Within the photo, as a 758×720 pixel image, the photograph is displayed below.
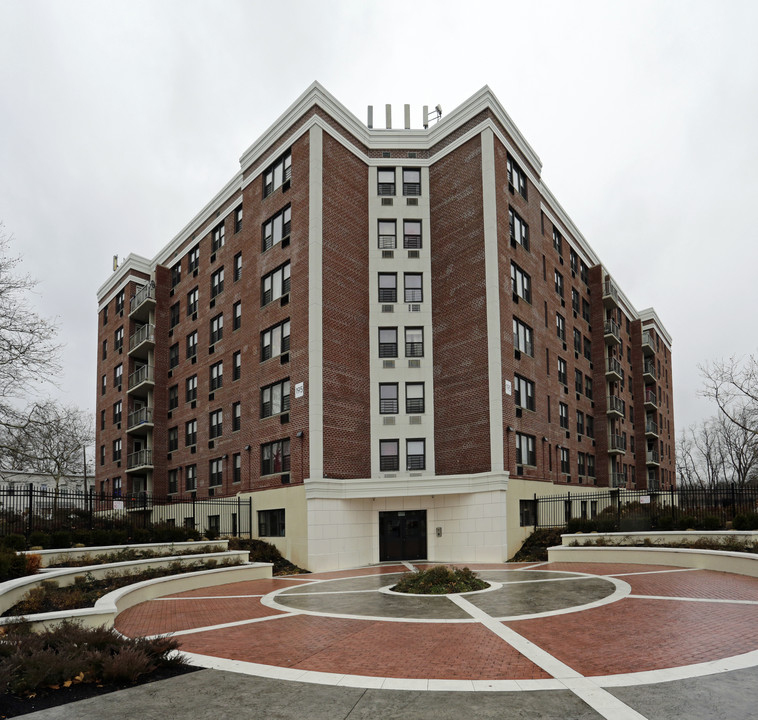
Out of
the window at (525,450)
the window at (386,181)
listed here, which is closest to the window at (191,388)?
the window at (386,181)

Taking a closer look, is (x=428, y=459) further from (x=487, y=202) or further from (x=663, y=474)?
(x=663, y=474)

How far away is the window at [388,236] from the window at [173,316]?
1854cm

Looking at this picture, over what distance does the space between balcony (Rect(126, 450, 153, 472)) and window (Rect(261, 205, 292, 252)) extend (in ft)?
59.7

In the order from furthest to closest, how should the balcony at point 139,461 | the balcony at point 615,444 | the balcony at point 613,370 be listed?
the balcony at point 613,370, the balcony at point 615,444, the balcony at point 139,461

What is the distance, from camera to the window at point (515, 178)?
33.3 meters

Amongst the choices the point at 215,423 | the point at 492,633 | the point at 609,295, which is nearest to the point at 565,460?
the point at 609,295

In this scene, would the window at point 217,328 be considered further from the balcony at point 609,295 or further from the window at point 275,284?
the balcony at point 609,295

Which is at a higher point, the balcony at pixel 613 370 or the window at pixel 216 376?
the balcony at pixel 613 370

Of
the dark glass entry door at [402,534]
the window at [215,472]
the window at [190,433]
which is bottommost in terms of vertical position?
the dark glass entry door at [402,534]

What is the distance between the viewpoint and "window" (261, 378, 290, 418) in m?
30.3

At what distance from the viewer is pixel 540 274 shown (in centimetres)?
3597

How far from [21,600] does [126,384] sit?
116 feet

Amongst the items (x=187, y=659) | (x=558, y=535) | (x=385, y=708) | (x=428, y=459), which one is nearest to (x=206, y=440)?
(x=428, y=459)

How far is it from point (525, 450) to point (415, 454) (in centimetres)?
533
